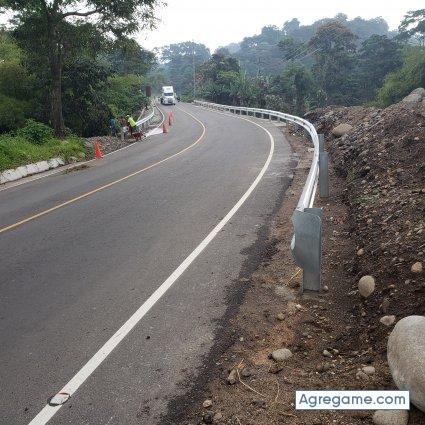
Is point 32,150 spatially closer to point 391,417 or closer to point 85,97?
point 85,97

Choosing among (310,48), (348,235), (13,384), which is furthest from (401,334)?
(310,48)

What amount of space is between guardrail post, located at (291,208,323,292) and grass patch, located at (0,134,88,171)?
43.8 feet

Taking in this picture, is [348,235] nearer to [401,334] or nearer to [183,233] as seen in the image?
[183,233]

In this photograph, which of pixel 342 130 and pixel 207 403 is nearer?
pixel 207 403

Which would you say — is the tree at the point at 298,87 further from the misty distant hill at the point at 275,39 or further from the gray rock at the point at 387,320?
the gray rock at the point at 387,320

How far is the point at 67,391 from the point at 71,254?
369cm

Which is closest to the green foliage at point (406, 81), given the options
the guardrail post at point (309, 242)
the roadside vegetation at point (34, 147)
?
the roadside vegetation at point (34, 147)

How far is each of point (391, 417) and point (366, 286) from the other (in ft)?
7.81

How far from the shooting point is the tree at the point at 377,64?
2557 inches

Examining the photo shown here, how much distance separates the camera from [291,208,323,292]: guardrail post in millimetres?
5359

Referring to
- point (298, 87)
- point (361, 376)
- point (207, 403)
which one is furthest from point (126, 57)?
point (361, 376)

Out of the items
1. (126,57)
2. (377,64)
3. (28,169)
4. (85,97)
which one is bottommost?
(28,169)

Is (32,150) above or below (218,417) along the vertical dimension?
above

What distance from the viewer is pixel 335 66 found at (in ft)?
223
